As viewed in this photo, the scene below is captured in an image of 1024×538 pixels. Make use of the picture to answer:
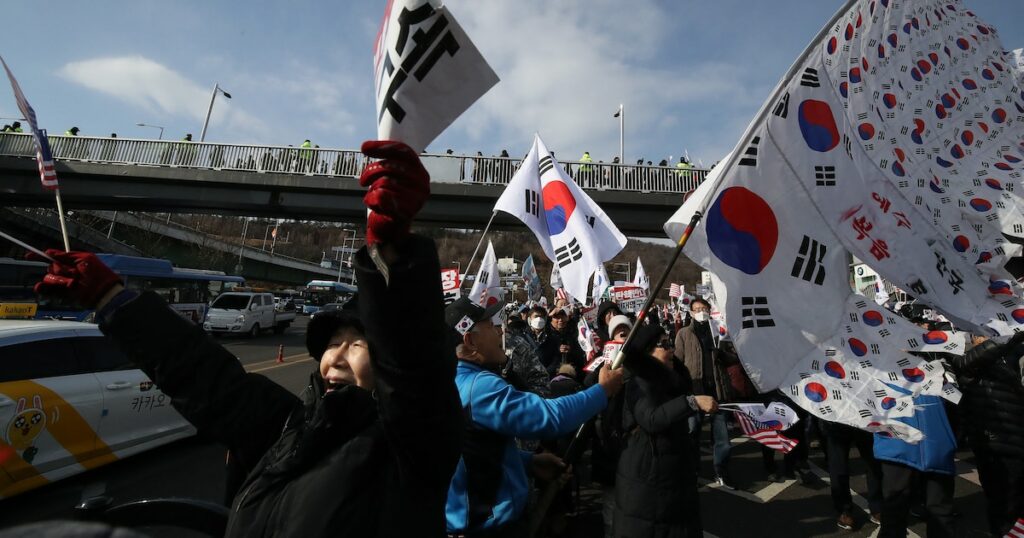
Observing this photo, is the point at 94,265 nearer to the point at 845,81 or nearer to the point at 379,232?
the point at 379,232

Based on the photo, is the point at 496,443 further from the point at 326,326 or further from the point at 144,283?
the point at 144,283

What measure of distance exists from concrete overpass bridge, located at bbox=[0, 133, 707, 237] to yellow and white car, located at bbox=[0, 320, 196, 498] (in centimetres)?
1445

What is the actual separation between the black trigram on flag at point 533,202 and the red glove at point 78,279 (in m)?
3.48

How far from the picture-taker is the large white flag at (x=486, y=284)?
7.49m

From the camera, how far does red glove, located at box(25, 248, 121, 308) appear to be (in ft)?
4.84

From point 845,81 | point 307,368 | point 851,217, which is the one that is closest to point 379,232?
point 851,217

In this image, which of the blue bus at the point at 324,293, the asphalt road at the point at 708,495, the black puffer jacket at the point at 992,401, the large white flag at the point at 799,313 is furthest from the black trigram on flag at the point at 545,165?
the blue bus at the point at 324,293

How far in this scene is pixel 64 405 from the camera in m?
4.59

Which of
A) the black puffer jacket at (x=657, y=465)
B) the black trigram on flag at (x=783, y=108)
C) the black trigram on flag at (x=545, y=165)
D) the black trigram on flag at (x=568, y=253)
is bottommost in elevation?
the black puffer jacket at (x=657, y=465)

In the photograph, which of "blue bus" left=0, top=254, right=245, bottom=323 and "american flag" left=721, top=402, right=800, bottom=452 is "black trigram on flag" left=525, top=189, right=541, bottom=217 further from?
A: "blue bus" left=0, top=254, right=245, bottom=323

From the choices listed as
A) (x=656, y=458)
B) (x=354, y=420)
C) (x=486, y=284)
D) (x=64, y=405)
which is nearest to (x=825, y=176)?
(x=656, y=458)

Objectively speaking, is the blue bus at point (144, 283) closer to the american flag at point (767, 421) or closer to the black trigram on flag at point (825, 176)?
the american flag at point (767, 421)

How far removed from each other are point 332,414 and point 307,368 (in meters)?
13.9

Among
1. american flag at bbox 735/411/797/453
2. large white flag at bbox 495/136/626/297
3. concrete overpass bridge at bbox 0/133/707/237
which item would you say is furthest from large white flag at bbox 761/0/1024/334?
concrete overpass bridge at bbox 0/133/707/237
